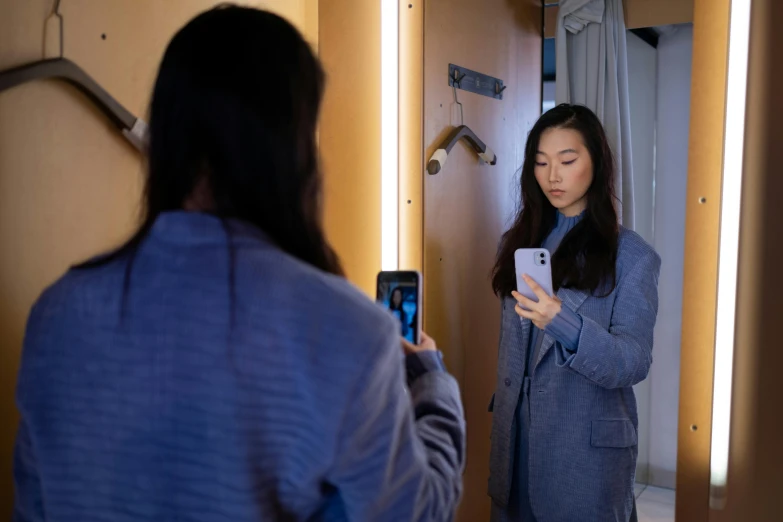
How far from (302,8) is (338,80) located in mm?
190

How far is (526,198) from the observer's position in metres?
1.54

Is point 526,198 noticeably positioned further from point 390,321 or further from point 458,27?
point 390,321

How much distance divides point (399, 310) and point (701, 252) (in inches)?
26.9

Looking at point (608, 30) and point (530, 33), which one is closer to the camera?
point (608, 30)

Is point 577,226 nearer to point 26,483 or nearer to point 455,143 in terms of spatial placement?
point 455,143

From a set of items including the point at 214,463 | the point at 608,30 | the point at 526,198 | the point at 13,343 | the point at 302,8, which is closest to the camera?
the point at 214,463

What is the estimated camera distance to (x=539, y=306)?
1.30 meters

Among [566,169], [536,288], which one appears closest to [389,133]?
[566,169]

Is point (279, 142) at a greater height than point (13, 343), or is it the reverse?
point (279, 142)

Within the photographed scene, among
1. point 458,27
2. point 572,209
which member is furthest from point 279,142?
point 458,27

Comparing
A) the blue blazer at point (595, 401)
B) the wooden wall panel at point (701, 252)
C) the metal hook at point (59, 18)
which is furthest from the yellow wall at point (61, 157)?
the wooden wall panel at point (701, 252)

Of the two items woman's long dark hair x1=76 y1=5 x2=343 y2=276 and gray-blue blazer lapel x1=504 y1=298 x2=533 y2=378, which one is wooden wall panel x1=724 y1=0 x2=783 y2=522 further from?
woman's long dark hair x1=76 y1=5 x2=343 y2=276

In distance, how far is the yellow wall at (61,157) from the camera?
104 centimetres

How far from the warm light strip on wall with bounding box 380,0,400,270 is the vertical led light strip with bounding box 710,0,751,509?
2.32 feet
